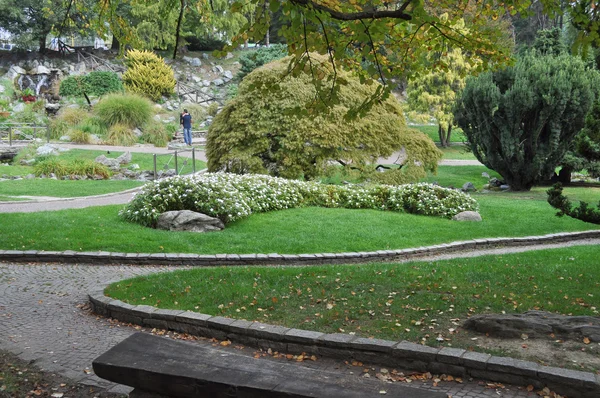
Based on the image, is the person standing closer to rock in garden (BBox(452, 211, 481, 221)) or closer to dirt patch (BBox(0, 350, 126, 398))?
rock in garden (BBox(452, 211, 481, 221))

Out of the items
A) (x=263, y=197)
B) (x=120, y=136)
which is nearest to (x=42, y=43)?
(x=120, y=136)

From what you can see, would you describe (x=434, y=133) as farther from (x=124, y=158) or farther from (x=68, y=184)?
(x=68, y=184)

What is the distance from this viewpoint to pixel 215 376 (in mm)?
3945

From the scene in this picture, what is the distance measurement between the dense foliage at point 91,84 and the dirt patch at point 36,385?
32516 mm

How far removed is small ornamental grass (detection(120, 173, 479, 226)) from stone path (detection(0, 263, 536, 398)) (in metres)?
2.75

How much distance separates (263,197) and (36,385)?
8.71 metres

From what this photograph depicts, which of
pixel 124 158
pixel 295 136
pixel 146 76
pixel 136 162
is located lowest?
pixel 136 162

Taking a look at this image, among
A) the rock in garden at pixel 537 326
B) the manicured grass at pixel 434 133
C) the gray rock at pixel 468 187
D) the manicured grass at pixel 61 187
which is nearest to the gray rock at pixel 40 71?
the manicured grass at pixel 61 187

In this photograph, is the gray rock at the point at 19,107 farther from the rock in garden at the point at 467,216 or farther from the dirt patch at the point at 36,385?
the dirt patch at the point at 36,385

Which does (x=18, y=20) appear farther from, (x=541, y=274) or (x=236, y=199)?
(x=541, y=274)

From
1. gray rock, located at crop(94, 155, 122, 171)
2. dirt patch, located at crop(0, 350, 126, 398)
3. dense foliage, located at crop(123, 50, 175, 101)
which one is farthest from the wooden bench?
dense foliage, located at crop(123, 50, 175, 101)

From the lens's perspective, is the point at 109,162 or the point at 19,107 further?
the point at 19,107

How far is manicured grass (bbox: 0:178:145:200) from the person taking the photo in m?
16.5

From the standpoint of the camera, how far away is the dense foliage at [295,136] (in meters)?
15.5
